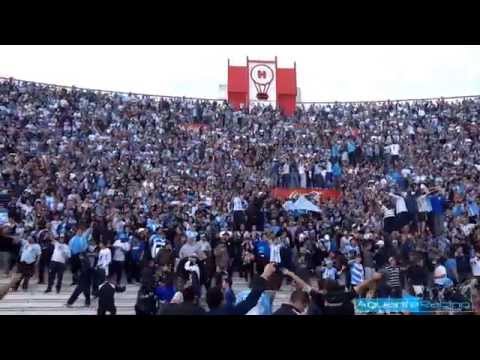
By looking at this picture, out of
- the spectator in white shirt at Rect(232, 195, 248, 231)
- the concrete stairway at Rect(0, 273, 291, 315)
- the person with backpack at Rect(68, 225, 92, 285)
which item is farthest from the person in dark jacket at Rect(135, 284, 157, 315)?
the spectator in white shirt at Rect(232, 195, 248, 231)

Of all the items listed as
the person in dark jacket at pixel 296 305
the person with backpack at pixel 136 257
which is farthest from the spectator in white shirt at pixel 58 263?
the person in dark jacket at pixel 296 305

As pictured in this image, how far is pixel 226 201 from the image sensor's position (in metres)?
15.2

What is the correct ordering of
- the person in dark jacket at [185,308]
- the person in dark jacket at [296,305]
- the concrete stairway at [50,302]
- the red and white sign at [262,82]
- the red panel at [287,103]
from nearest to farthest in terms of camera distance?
1. the person in dark jacket at [296,305]
2. the person in dark jacket at [185,308]
3. the concrete stairway at [50,302]
4. the red panel at [287,103]
5. the red and white sign at [262,82]

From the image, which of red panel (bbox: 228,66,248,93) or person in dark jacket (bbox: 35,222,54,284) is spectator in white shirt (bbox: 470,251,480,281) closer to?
person in dark jacket (bbox: 35,222,54,284)

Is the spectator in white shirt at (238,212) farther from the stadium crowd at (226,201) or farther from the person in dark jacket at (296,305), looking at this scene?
the person in dark jacket at (296,305)

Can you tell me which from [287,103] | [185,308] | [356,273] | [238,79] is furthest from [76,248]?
[238,79]

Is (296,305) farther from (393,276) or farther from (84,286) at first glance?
(84,286)

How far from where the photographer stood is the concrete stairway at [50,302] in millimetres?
10547

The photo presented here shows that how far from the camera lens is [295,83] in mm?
32406

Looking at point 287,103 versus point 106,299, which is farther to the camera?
point 287,103

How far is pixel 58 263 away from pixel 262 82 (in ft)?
72.3

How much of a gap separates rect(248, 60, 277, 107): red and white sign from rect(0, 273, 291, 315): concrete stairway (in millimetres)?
Result: 19642

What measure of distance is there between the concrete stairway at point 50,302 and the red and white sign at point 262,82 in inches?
773

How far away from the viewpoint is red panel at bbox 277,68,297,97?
31703 mm
